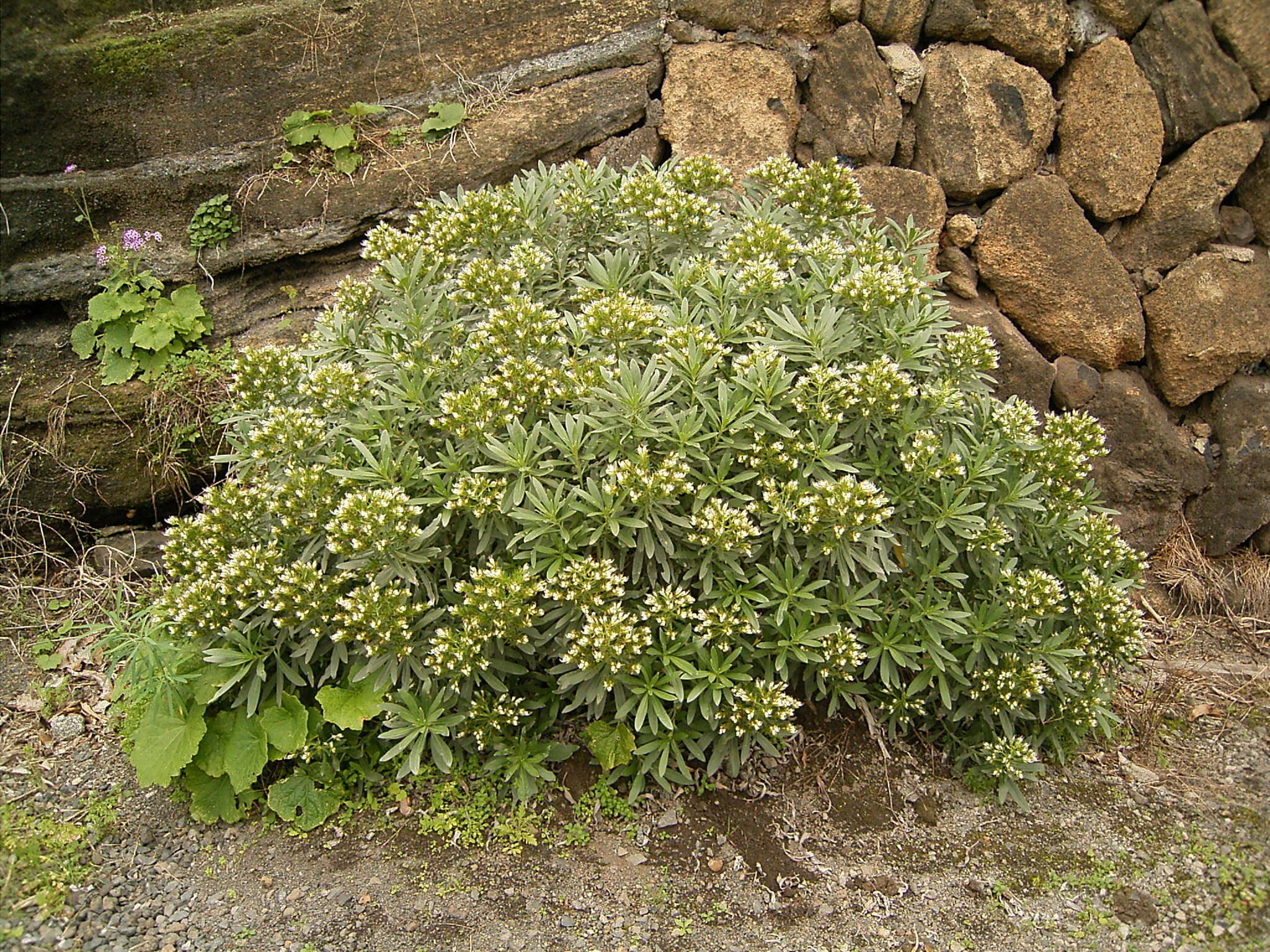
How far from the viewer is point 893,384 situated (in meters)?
3.12

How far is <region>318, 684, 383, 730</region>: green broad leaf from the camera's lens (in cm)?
315

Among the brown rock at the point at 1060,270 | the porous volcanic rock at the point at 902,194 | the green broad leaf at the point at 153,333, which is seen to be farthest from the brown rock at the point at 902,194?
the green broad leaf at the point at 153,333

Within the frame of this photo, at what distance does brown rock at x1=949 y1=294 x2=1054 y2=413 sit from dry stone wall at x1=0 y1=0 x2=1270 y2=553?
0.6 inches

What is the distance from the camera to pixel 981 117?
471cm

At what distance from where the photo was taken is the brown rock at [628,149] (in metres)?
4.77

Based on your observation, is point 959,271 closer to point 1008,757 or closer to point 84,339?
point 1008,757

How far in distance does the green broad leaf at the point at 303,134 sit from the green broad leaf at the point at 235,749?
2804 mm

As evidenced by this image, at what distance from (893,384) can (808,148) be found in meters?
2.18

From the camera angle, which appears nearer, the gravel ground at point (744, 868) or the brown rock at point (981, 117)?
the gravel ground at point (744, 868)

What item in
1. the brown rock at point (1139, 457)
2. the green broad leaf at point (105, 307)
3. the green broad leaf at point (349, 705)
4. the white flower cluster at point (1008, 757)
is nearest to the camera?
the green broad leaf at point (349, 705)

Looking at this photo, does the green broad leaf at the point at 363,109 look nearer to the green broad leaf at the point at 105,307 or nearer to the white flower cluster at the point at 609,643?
the green broad leaf at the point at 105,307

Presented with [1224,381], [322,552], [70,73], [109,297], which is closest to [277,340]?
[109,297]

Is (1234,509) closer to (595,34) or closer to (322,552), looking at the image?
(595,34)

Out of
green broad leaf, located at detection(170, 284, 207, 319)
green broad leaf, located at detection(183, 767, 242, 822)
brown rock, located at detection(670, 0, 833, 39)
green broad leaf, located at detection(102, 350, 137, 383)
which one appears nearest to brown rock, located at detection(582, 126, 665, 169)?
brown rock, located at detection(670, 0, 833, 39)
